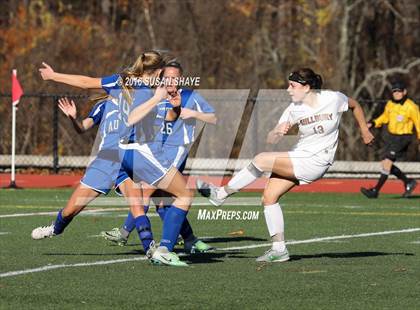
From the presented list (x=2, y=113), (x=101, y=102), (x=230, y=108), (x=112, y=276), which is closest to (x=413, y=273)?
(x=112, y=276)

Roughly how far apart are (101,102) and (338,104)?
233cm

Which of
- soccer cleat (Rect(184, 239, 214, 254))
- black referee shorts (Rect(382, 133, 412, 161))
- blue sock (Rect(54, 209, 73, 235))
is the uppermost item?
blue sock (Rect(54, 209, 73, 235))

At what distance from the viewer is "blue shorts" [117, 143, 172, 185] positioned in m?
10.2

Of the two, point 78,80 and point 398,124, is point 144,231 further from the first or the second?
point 398,124

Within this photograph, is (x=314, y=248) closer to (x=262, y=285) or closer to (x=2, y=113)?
(x=262, y=285)

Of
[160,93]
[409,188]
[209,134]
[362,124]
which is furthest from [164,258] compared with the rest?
[209,134]

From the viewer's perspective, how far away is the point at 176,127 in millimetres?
11305

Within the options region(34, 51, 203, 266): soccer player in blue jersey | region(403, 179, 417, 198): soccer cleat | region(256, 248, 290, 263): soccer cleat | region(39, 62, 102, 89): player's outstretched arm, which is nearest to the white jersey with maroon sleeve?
region(256, 248, 290, 263): soccer cleat

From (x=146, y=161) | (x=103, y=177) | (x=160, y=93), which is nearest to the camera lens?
(x=160, y=93)

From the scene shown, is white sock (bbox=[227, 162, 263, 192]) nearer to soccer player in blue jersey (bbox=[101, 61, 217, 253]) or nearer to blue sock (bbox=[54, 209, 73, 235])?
soccer player in blue jersey (bbox=[101, 61, 217, 253])

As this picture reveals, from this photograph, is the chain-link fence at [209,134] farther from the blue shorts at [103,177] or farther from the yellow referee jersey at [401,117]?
the blue shorts at [103,177]

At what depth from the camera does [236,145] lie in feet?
106

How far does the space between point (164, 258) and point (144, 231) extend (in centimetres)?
49

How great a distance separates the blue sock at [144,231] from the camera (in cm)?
1046
